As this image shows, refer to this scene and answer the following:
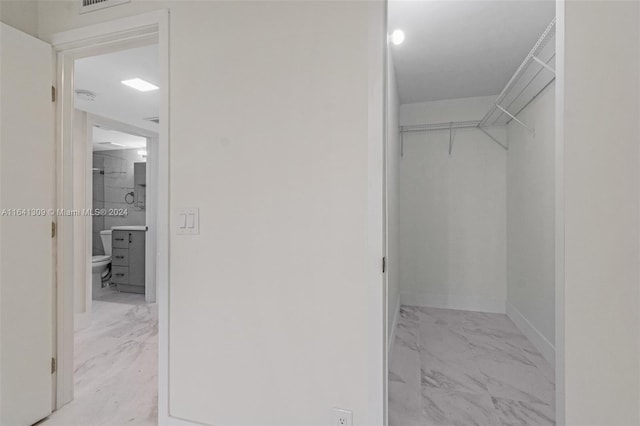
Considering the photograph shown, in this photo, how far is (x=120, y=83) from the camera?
2873 millimetres

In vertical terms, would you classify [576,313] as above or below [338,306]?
above

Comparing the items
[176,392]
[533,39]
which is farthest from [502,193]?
[176,392]

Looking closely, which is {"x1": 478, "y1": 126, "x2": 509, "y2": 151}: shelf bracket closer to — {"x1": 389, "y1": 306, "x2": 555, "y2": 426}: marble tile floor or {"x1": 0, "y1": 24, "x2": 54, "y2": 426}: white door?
{"x1": 389, "y1": 306, "x2": 555, "y2": 426}: marble tile floor

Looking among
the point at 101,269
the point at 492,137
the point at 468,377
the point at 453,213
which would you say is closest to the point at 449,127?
the point at 492,137

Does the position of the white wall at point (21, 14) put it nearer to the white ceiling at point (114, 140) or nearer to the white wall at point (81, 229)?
the white wall at point (81, 229)

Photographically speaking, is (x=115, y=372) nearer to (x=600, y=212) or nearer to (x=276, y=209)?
(x=276, y=209)

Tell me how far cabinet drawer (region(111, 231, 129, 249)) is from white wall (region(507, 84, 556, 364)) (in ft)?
16.3

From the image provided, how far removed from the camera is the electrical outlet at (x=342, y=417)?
1303mm

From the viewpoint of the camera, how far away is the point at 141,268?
4434 mm

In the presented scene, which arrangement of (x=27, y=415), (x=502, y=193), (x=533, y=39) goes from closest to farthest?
(x=27, y=415) → (x=533, y=39) → (x=502, y=193)

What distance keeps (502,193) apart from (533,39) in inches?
67.5

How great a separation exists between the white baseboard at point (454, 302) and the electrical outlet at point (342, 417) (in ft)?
9.35

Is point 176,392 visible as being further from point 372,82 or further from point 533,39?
point 533,39

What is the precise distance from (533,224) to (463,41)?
167 centimetres
